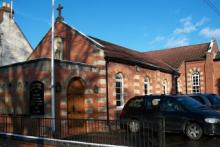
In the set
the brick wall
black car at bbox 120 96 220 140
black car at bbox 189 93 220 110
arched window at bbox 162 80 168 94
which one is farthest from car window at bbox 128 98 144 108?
arched window at bbox 162 80 168 94

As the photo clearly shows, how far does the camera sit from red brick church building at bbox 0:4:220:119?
1517cm

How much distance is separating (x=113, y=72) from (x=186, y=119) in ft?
26.5

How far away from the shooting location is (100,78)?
59.8 feet

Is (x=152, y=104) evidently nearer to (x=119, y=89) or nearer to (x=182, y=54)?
(x=119, y=89)

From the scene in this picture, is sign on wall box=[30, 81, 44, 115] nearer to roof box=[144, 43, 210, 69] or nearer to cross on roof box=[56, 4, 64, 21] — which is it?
cross on roof box=[56, 4, 64, 21]

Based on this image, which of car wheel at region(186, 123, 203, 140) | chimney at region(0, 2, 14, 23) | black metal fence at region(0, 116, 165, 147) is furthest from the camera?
chimney at region(0, 2, 14, 23)

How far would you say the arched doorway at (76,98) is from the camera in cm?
1599

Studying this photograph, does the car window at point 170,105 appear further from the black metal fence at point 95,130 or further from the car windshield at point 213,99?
the car windshield at point 213,99

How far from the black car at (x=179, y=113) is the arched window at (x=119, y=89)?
5.68 m

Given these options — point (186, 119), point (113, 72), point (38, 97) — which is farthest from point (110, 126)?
point (113, 72)

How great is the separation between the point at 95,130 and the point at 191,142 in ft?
12.5

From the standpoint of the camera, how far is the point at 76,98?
54.3 feet

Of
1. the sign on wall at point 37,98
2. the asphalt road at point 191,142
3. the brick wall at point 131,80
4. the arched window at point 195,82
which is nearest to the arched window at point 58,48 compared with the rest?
the brick wall at point 131,80

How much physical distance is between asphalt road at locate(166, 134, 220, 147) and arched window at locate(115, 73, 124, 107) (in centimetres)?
765
